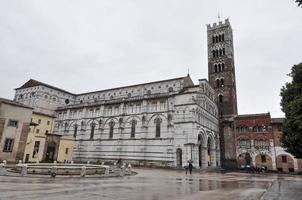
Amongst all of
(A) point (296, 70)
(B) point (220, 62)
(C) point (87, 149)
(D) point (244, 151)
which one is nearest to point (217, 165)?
(D) point (244, 151)

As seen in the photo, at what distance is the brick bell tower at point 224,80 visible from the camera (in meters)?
53.4

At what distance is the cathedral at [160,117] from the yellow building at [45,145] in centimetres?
112

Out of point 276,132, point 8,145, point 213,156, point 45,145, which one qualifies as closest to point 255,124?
point 276,132

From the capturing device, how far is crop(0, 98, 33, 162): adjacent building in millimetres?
30062

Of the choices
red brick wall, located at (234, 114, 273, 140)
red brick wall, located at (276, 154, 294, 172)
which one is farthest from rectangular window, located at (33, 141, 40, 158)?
red brick wall, located at (276, 154, 294, 172)

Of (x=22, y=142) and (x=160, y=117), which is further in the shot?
(x=160, y=117)

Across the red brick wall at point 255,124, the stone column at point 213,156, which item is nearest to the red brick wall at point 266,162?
the red brick wall at point 255,124

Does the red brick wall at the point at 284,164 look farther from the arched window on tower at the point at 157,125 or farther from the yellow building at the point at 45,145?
the yellow building at the point at 45,145

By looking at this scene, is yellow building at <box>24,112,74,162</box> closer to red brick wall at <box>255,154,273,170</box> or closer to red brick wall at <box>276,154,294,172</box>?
red brick wall at <box>255,154,273,170</box>

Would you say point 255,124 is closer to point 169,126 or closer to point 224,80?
point 224,80

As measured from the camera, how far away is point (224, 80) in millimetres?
57781

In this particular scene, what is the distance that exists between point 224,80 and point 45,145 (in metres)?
44.2

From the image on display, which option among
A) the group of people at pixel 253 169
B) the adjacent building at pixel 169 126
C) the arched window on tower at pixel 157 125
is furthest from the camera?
the arched window on tower at pixel 157 125

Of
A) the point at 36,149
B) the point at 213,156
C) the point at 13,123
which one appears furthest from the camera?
the point at 213,156
